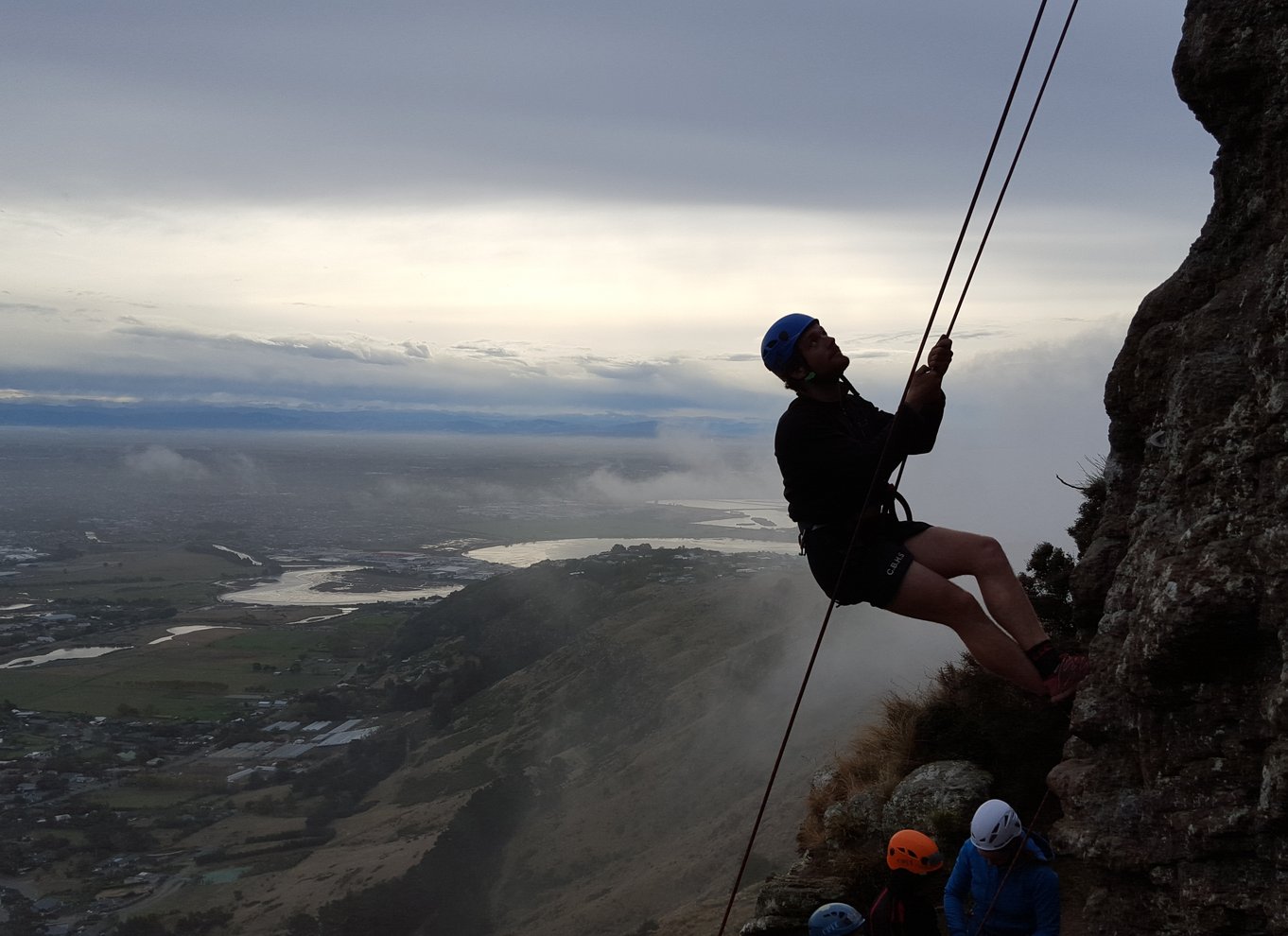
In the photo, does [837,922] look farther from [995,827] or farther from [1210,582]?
[1210,582]

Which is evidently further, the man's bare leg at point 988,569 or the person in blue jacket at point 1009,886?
the person in blue jacket at point 1009,886

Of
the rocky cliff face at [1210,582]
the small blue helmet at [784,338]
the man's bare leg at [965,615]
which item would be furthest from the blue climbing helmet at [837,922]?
the small blue helmet at [784,338]

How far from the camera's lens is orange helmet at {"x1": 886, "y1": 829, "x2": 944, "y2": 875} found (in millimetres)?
7137

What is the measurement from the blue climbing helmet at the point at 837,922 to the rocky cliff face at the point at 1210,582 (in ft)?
8.42

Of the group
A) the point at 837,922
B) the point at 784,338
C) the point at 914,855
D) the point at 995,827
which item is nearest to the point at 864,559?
the point at 784,338

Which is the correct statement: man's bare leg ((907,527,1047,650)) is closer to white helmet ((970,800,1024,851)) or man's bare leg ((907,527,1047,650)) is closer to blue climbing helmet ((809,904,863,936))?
white helmet ((970,800,1024,851))

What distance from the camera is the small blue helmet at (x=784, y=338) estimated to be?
581 centimetres

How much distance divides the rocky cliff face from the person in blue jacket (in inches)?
20.1

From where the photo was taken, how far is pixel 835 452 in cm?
575

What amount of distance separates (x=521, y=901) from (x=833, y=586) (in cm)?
3287

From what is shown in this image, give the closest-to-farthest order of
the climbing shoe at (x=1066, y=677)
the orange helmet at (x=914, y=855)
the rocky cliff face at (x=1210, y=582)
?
the rocky cliff face at (x=1210, y=582) < the climbing shoe at (x=1066, y=677) < the orange helmet at (x=914, y=855)

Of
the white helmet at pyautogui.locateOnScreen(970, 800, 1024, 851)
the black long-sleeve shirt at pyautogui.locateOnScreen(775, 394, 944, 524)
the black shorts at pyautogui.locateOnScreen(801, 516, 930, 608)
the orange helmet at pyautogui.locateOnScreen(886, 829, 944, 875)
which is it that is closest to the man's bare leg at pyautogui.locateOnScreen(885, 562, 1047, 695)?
the black shorts at pyautogui.locateOnScreen(801, 516, 930, 608)

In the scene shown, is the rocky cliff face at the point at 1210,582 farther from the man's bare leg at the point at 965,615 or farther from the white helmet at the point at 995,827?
the man's bare leg at the point at 965,615

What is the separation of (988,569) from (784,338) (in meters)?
1.71
